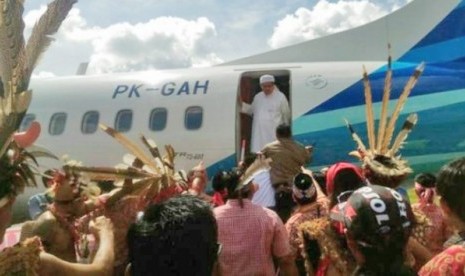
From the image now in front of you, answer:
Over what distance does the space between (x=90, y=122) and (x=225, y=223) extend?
8.12 metres

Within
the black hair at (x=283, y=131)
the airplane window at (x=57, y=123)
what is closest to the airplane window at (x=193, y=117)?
the airplane window at (x=57, y=123)

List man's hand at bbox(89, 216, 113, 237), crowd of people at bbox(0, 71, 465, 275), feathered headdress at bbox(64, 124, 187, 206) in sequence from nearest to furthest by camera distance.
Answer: crowd of people at bbox(0, 71, 465, 275)
man's hand at bbox(89, 216, 113, 237)
feathered headdress at bbox(64, 124, 187, 206)

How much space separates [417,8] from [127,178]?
9.81m

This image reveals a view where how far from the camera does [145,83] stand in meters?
11.6

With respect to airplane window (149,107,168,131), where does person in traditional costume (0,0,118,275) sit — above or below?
below

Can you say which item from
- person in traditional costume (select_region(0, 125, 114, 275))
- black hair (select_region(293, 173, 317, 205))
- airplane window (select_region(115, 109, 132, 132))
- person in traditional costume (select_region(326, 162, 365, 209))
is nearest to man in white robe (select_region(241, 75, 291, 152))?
airplane window (select_region(115, 109, 132, 132))

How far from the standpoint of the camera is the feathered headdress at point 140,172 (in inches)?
136

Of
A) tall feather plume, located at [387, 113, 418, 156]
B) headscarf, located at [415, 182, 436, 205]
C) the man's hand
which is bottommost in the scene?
the man's hand

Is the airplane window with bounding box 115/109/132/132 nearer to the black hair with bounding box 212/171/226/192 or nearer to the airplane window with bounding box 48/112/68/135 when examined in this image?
the airplane window with bounding box 48/112/68/135

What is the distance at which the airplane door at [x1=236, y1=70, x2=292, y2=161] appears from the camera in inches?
412

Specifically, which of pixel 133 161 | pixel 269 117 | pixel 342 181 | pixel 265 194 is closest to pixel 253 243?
pixel 342 181

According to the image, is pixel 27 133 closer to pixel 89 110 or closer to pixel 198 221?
pixel 198 221

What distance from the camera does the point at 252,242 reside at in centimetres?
404

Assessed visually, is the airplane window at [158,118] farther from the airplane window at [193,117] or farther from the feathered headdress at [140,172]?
the feathered headdress at [140,172]
